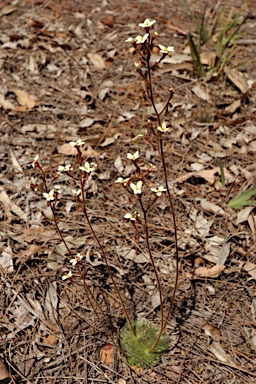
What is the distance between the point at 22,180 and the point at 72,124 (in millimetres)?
714

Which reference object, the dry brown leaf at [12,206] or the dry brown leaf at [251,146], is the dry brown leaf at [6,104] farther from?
the dry brown leaf at [251,146]

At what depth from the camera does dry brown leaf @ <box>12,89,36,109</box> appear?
3.64 m

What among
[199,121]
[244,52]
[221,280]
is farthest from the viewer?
[244,52]

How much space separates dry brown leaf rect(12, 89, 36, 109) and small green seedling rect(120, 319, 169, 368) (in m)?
2.07

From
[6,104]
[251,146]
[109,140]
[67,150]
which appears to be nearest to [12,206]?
[67,150]

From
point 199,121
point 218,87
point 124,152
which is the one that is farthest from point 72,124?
point 218,87

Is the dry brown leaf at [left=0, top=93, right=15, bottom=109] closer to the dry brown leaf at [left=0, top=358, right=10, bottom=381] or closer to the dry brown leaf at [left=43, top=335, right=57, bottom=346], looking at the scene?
the dry brown leaf at [left=43, top=335, right=57, bottom=346]

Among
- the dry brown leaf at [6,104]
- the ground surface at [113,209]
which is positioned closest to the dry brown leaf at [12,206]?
the ground surface at [113,209]

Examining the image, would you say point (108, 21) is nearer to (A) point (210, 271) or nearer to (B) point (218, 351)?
(A) point (210, 271)

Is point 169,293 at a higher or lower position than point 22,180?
lower

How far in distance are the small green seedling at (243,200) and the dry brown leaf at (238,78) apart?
4.03 feet


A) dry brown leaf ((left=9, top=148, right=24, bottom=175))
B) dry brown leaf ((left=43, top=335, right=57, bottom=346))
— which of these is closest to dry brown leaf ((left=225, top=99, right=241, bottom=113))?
dry brown leaf ((left=9, top=148, right=24, bottom=175))

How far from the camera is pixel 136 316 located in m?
2.44

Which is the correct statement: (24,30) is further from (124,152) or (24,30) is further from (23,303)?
(23,303)
